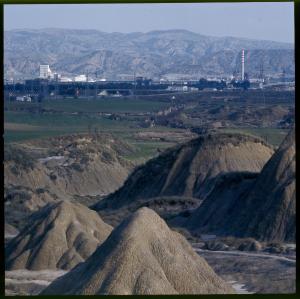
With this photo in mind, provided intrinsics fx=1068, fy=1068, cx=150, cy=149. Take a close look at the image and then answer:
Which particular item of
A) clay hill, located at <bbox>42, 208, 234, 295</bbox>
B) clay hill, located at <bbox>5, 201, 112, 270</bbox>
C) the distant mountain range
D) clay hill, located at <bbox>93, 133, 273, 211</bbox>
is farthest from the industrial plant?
clay hill, located at <bbox>42, 208, 234, 295</bbox>

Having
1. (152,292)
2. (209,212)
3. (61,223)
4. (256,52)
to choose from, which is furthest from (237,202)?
(256,52)

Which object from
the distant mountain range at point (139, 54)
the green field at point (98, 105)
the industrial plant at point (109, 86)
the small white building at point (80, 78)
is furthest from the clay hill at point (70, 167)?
the distant mountain range at point (139, 54)

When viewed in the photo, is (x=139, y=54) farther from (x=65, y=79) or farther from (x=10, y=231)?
(x=10, y=231)

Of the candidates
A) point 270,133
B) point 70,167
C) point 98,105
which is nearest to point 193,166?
point 70,167

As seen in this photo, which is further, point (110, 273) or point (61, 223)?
point (61, 223)

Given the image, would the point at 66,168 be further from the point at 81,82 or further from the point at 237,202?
the point at 81,82

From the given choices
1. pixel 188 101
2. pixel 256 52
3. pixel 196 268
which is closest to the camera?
pixel 196 268

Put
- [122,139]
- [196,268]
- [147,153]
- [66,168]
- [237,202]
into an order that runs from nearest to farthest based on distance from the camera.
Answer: [196,268], [237,202], [66,168], [147,153], [122,139]
